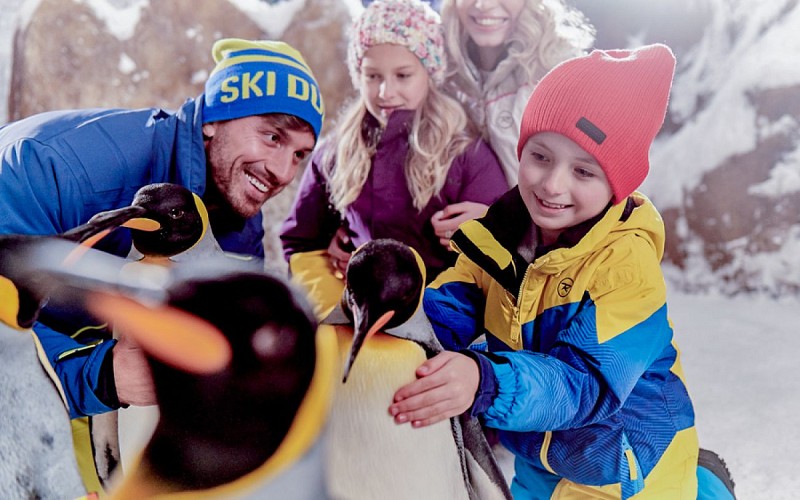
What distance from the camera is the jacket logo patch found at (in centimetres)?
66

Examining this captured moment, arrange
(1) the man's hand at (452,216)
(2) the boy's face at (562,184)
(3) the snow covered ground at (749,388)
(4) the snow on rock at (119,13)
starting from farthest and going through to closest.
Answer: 1. (4) the snow on rock at (119,13)
2. (3) the snow covered ground at (749,388)
3. (1) the man's hand at (452,216)
4. (2) the boy's face at (562,184)

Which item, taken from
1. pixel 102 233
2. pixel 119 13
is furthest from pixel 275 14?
pixel 102 233

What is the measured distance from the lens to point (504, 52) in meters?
0.97

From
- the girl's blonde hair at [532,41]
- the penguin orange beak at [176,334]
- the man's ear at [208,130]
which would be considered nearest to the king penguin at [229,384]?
the penguin orange beak at [176,334]

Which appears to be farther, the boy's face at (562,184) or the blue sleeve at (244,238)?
the blue sleeve at (244,238)

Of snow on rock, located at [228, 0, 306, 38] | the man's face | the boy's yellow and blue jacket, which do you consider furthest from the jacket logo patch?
snow on rock, located at [228, 0, 306, 38]

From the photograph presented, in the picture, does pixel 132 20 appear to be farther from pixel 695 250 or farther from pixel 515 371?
pixel 695 250

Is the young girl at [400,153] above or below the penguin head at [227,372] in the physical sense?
above

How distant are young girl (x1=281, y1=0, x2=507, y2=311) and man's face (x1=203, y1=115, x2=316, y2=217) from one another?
0.14 metres

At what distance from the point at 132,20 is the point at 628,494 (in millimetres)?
1418

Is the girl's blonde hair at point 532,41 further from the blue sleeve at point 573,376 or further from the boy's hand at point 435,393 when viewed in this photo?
the boy's hand at point 435,393

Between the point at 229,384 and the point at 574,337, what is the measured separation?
0.34m

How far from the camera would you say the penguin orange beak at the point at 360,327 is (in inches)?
18.8

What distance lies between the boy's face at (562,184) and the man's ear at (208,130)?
1.23 feet
